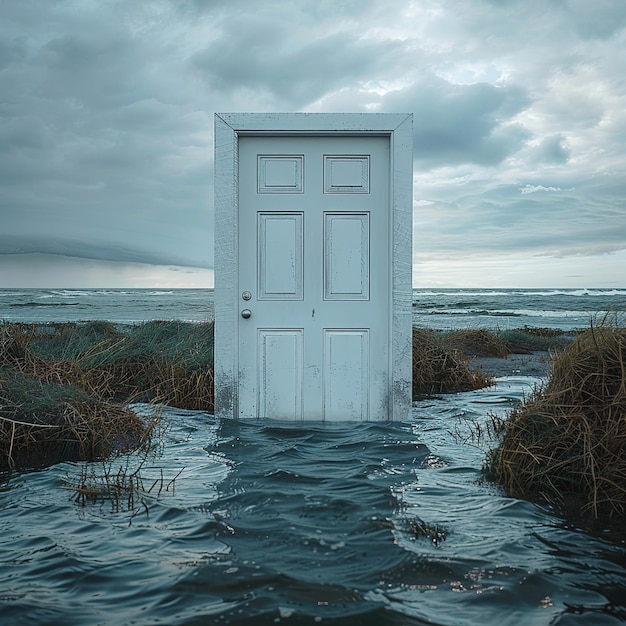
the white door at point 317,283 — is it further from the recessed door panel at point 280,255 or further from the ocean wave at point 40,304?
the ocean wave at point 40,304

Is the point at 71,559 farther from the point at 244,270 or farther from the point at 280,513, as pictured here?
the point at 244,270

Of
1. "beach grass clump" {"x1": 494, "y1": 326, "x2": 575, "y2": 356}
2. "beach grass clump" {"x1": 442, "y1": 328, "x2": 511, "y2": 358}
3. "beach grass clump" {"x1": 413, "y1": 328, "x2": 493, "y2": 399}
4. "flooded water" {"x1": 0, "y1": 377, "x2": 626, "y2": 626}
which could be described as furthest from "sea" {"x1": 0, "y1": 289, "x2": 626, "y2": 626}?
"beach grass clump" {"x1": 494, "y1": 326, "x2": 575, "y2": 356}

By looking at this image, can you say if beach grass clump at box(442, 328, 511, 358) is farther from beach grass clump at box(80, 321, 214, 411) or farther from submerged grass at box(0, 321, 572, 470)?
beach grass clump at box(80, 321, 214, 411)

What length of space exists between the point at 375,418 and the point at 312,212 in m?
1.99

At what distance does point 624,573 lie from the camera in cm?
272

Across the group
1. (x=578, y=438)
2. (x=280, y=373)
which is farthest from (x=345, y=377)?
(x=578, y=438)

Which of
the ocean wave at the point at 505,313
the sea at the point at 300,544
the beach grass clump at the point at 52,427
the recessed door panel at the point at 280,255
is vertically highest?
the recessed door panel at the point at 280,255

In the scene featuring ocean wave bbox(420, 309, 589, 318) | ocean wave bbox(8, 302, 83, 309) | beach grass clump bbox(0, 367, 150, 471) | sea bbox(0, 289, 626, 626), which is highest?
ocean wave bbox(8, 302, 83, 309)

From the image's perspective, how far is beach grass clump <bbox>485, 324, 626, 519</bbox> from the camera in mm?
3533

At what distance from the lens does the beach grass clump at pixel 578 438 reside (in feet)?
11.6

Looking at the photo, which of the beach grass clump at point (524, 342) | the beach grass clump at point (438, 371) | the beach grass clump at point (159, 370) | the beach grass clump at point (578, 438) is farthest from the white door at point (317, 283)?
the beach grass clump at point (524, 342)

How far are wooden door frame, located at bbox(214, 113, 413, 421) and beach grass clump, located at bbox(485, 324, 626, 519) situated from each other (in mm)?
1665

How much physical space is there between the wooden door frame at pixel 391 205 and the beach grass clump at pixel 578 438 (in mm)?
1665

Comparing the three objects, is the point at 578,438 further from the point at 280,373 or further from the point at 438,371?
the point at 438,371
